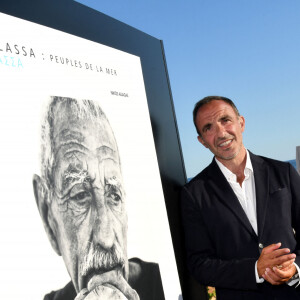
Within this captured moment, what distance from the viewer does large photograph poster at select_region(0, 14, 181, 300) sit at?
53.2 inches

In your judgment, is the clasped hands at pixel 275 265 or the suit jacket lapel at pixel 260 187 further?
the suit jacket lapel at pixel 260 187

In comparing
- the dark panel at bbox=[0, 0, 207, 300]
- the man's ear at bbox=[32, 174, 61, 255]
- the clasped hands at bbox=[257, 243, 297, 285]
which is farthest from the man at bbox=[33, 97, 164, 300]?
the clasped hands at bbox=[257, 243, 297, 285]

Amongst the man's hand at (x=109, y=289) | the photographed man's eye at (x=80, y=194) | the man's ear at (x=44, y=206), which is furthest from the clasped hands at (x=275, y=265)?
the man's ear at (x=44, y=206)

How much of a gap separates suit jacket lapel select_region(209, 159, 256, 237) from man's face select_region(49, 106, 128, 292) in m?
0.61

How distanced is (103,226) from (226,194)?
30.5 inches

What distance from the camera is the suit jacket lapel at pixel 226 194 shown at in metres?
2.13

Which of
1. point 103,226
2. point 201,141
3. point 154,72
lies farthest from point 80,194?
→ point 154,72

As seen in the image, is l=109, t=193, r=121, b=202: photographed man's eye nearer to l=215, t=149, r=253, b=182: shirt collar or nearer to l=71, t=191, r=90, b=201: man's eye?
l=71, t=191, r=90, b=201: man's eye

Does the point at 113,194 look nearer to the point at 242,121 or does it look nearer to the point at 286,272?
the point at 286,272

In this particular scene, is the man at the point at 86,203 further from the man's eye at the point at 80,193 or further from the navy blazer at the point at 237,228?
the navy blazer at the point at 237,228

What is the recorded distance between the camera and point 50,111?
155cm

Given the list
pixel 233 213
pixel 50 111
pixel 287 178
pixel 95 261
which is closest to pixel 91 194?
pixel 95 261

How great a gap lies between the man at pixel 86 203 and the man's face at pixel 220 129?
0.62 metres

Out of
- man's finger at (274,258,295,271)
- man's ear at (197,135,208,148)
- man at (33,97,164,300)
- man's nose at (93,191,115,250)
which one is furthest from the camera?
man's ear at (197,135,208,148)
